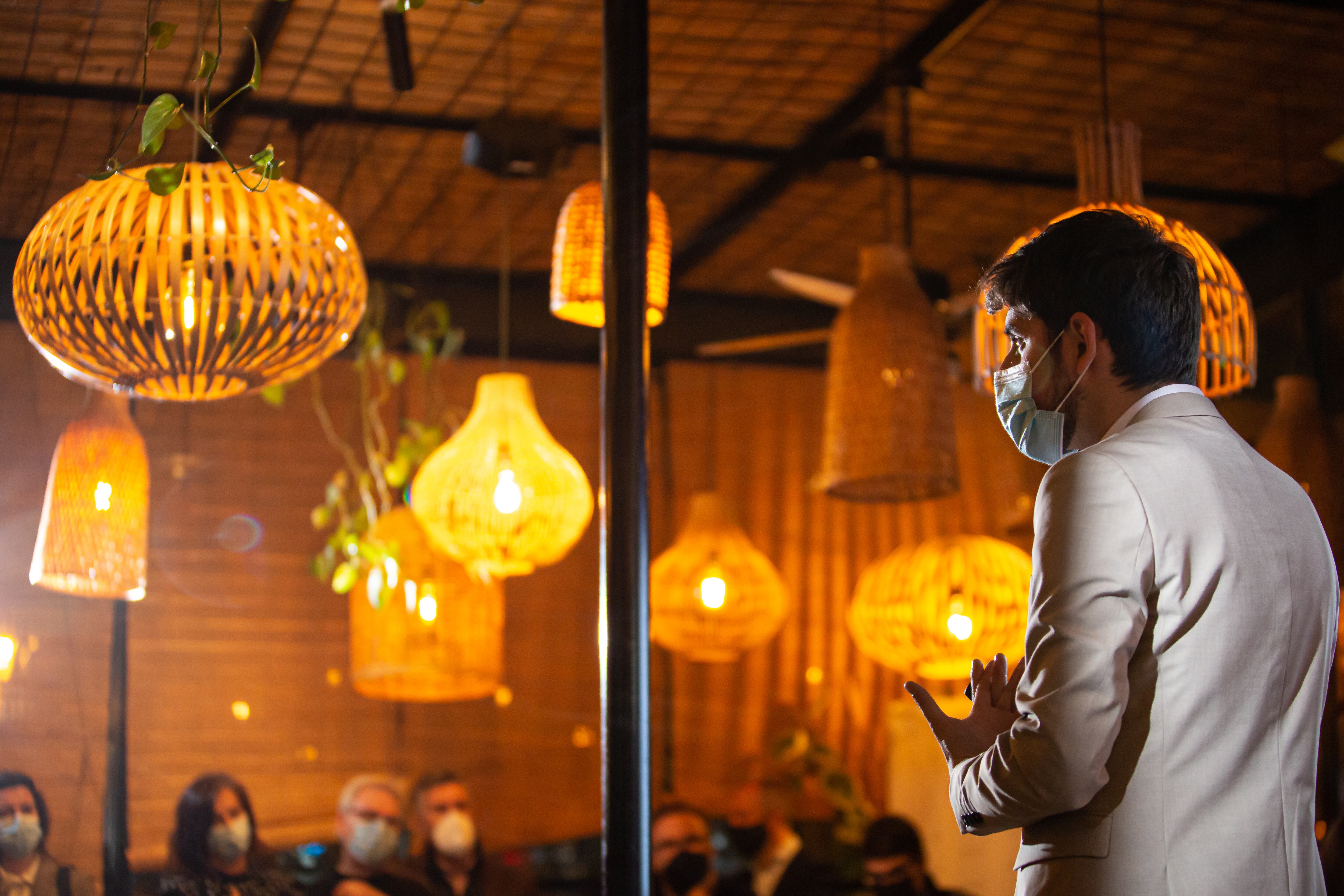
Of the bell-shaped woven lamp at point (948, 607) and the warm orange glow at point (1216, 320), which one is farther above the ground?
the warm orange glow at point (1216, 320)

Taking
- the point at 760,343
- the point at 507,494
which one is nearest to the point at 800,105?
the point at 760,343

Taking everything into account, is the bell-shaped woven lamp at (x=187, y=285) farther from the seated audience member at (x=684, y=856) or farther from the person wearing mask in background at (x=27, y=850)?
the seated audience member at (x=684, y=856)

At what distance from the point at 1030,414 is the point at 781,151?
7.76ft

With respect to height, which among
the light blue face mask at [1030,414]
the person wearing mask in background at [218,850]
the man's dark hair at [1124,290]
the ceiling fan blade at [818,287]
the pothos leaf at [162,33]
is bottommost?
the person wearing mask in background at [218,850]

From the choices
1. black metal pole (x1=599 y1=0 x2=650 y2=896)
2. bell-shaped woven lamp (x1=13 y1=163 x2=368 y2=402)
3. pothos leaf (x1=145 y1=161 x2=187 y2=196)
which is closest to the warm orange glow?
black metal pole (x1=599 y1=0 x2=650 y2=896)

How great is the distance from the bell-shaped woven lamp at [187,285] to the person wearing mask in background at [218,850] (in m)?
0.86

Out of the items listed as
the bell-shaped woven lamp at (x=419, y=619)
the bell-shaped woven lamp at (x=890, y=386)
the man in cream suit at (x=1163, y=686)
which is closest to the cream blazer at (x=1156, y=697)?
the man in cream suit at (x=1163, y=686)

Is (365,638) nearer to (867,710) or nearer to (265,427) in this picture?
(265,427)

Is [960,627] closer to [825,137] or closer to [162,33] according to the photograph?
[825,137]

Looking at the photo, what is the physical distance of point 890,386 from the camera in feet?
7.61

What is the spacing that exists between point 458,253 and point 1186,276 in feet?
9.91

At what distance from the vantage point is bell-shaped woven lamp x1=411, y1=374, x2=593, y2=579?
285cm

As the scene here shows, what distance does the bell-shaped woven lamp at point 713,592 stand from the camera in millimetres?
3652

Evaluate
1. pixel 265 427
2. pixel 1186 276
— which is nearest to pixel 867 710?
pixel 265 427
